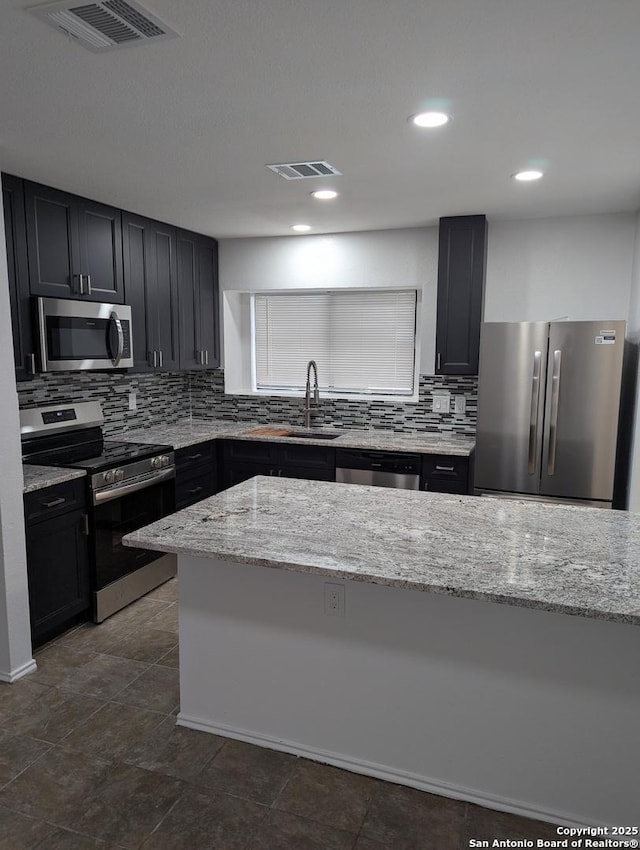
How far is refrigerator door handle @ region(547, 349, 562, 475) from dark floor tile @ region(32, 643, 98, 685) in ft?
9.43

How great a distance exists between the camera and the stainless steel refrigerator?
3.53 metres

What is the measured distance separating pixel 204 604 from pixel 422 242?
3146 millimetres

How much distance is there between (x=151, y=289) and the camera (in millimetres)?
4109

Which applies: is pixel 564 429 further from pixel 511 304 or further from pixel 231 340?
pixel 231 340

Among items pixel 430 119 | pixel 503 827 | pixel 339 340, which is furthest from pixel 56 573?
pixel 339 340

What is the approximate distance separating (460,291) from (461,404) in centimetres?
87

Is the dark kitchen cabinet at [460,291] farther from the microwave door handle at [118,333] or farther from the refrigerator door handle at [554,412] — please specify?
the microwave door handle at [118,333]

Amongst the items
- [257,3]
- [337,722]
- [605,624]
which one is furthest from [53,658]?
[257,3]

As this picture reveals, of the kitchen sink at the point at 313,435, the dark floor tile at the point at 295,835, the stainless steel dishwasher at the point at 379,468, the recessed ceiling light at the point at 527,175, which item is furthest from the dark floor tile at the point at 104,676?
the recessed ceiling light at the point at 527,175

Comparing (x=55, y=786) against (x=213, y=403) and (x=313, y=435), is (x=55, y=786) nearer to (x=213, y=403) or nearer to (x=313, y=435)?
(x=313, y=435)

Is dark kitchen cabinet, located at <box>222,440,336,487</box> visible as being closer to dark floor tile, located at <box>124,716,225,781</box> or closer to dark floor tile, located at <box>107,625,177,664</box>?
dark floor tile, located at <box>107,625,177,664</box>

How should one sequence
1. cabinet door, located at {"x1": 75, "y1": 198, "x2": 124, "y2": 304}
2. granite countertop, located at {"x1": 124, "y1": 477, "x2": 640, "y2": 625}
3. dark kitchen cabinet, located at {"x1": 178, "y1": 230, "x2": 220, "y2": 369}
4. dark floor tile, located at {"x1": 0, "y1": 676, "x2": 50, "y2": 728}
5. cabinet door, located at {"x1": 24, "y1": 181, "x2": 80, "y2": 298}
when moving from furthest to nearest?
1. dark kitchen cabinet, located at {"x1": 178, "y1": 230, "x2": 220, "y2": 369}
2. cabinet door, located at {"x1": 75, "y1": 198, "x2": 124, "y2": 304}
3. cabinet door, located at {"x1": 24, "y1": 181, "x2": 80, "y2": 298}
4. dark floor tile, located at {"x1": 0, "y1": 676, "x2": 50, "y2": 728}
5. granite countertop, located at {"x1": 124, "y1": 477, "x2": 640, "y2": 625}

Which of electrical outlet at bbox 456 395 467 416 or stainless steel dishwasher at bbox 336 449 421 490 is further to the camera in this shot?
electrical outlet at bbox 456 395 467 416

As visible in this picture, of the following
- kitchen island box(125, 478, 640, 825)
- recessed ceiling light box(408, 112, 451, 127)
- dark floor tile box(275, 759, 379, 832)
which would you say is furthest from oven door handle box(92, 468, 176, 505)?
recessed ceiling light box(408, 112, 451, 127)
